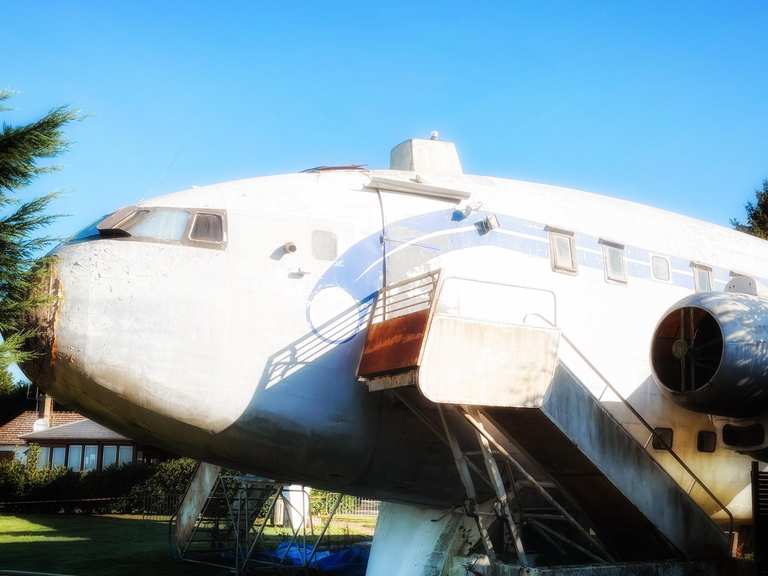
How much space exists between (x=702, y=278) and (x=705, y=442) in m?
2.73

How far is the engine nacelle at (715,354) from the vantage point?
10195 millimetres

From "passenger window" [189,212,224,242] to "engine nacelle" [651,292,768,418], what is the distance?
6.06 metres

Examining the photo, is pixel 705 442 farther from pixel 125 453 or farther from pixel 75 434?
pixel 125 453

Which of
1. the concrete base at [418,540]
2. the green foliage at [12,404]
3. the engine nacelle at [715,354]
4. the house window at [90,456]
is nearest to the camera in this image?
the engine nacelle at [715,354]

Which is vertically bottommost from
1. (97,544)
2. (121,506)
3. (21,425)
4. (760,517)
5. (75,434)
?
(121,506)

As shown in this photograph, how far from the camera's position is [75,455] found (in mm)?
45812

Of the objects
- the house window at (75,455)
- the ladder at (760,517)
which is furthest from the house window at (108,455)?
the ladder at (760,517)

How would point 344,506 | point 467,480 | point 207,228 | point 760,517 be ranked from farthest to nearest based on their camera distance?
point 344,506
point 760,517
point 207,228
point 467,480

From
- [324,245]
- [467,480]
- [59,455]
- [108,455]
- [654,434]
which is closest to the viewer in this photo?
[467,480]

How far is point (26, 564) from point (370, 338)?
1295cm

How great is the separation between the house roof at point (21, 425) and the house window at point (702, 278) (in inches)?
1728

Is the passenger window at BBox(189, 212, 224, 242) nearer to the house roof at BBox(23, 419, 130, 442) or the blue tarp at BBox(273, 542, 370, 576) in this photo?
the blue tarp at BBox(273, 542, 370, 576)

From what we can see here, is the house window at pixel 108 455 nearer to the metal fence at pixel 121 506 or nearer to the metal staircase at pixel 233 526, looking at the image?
the metal fence at pixel 121 506

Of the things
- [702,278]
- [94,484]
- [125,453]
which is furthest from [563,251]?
[125,453]
